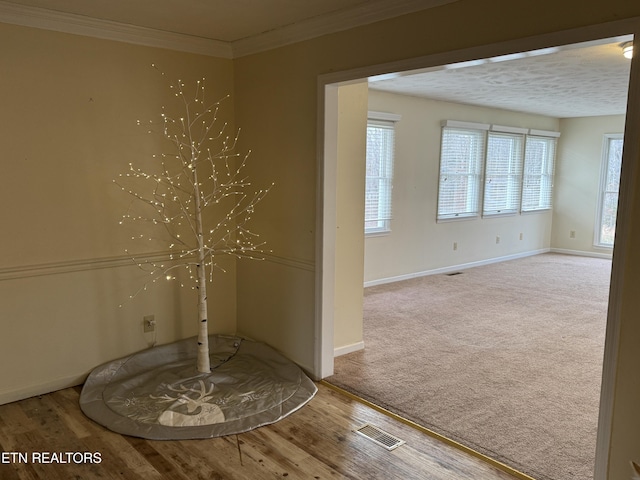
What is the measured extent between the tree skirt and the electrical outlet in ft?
0.51

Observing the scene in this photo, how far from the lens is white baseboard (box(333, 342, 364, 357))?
407 centimetres

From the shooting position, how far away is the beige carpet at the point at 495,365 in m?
2.88

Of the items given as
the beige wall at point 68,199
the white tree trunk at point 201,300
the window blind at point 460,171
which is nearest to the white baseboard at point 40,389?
the beige wall at point 68,199

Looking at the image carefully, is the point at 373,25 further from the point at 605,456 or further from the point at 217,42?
the point at 605,456

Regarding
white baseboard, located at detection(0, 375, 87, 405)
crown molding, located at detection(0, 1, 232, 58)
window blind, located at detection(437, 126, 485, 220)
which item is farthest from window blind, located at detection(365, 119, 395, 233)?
white baseboard, located at detection(0, 375, 87, 405)

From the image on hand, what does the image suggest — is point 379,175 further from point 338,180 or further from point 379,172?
point 338,180

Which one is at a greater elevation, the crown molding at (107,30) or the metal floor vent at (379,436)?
the crown molding at (107,30)

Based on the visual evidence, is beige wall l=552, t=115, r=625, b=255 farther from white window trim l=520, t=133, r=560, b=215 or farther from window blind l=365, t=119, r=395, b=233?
window blind l=365, t=119, r=395, b=233

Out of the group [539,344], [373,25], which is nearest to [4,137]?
[373,25]

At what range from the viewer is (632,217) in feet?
6.76

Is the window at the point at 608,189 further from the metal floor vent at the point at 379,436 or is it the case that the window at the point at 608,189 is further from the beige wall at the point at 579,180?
the metal floor vent at the point at 379,436

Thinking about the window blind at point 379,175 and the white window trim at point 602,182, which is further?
the white window trim at point 602,182

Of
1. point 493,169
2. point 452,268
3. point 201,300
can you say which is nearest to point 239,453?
point 201,300

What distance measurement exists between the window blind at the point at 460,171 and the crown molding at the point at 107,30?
159 inches
